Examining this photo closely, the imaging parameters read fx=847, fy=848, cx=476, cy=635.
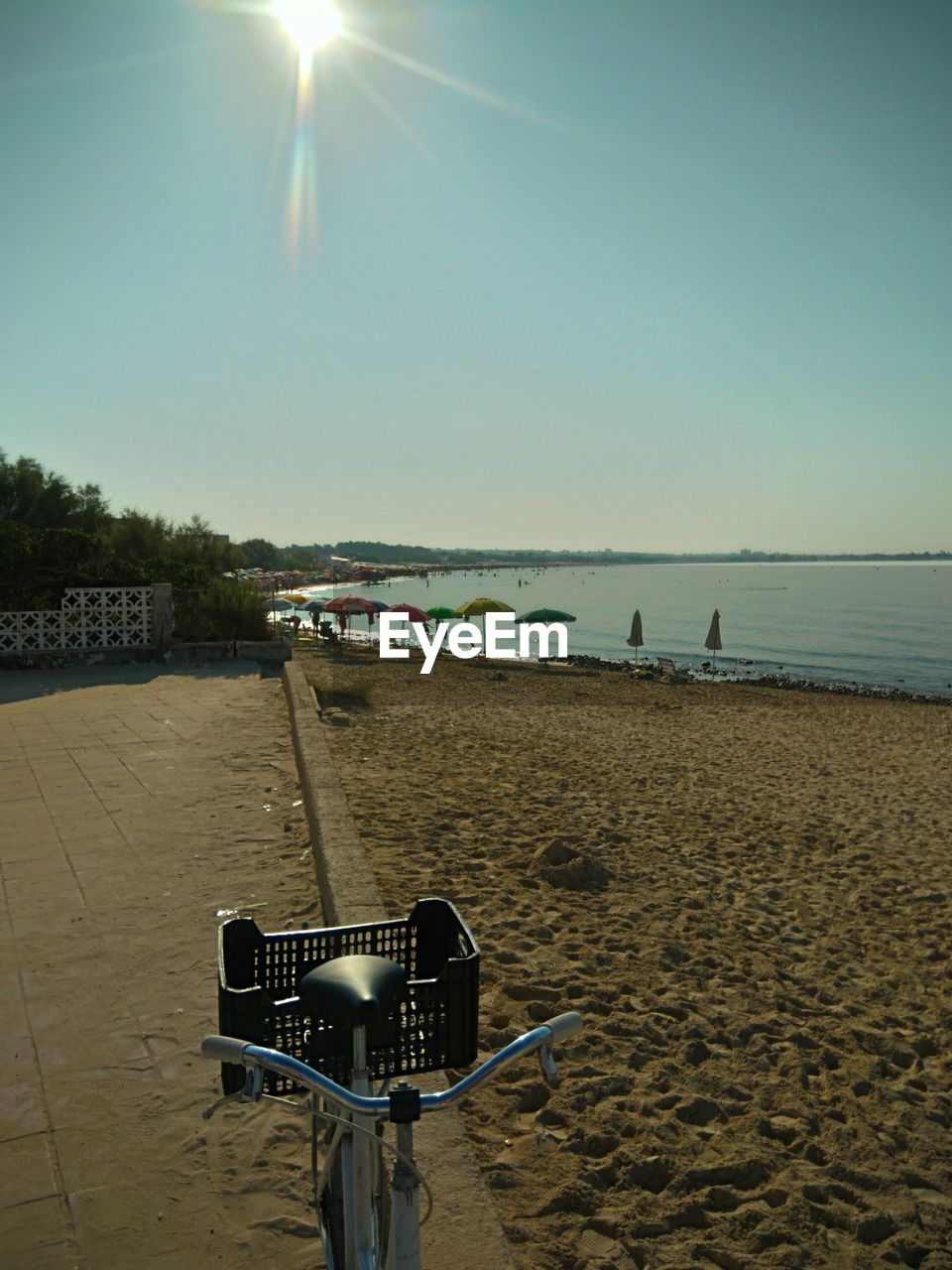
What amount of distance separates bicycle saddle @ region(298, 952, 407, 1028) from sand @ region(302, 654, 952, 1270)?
1.44 metres

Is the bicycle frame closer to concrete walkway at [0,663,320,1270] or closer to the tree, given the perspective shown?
concrete walkway at [0,663,320,1270]

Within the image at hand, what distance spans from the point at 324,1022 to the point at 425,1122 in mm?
1378

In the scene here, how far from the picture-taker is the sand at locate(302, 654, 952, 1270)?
262 centimetres

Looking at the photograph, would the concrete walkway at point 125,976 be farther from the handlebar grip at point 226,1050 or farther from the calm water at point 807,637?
the calm water at point 807,637

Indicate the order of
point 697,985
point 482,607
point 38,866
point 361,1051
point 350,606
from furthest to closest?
point 482,607 < point 350,606 < point 38,866 < point 697,985 < point 361,1051

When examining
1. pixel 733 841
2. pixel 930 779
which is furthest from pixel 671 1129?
pixel 930 779

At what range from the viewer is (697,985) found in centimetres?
411

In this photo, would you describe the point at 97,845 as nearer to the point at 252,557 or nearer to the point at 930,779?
the point at 930,779

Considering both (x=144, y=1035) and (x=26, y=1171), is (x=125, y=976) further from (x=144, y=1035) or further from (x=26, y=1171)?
(x=26, y=1171)

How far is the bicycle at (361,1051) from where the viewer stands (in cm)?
140

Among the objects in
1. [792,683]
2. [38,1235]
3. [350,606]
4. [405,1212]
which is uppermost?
[350,606]

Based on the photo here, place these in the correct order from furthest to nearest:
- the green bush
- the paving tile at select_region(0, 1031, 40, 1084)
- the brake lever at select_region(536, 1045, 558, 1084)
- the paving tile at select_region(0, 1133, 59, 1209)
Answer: the green bush → the paving tile at select_region(0, 1031, 40, 1084) → the paving tile at select_region(0, 1133, 59, 1209) → the brake lever at select_region(536, 1045, 558, 1084)

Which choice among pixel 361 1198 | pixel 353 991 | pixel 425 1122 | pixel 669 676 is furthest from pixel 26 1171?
pixel 669 676

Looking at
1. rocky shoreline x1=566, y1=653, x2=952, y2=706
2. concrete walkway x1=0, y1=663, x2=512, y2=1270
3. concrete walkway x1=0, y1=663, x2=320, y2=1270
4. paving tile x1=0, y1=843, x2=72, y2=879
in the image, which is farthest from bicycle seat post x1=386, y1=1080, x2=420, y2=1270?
rocky shoreline x1=566, y1=653, x2=952, y2=706
